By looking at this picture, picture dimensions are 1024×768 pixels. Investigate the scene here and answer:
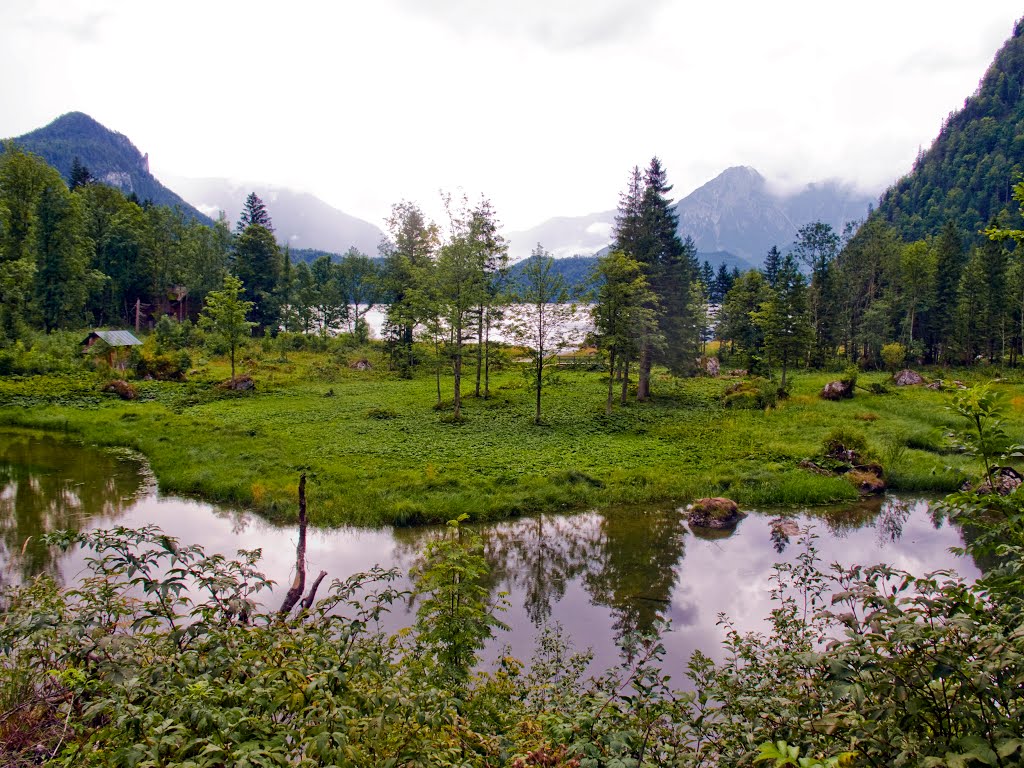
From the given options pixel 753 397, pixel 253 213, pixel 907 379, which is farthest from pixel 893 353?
pixel 253 213

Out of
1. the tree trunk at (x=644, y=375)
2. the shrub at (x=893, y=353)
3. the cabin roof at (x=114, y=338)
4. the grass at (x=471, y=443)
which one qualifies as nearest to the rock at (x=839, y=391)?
the grass at (x=471, y=443)

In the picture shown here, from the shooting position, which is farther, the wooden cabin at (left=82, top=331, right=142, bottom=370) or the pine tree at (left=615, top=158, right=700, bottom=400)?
the wooden cabin at (left=82, top=331, right=142, bottom=370)

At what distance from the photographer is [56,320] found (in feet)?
166

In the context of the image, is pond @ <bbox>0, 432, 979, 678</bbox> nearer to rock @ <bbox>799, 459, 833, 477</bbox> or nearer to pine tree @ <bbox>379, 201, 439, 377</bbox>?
rock @ <bbox>799, 459, 833, 477</bbox>

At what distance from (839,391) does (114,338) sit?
2142 inches

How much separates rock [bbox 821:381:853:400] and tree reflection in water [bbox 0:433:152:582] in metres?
37.8

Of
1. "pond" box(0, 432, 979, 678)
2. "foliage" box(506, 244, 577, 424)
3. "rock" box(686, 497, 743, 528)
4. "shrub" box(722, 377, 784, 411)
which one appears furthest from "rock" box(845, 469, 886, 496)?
"foliage" box(506, 244, 577, 424)

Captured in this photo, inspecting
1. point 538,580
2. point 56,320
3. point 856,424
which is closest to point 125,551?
point 538,580

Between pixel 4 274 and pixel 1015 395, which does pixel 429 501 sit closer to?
pixel 1015 395

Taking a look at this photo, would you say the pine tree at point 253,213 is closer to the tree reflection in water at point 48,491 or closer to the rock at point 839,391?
the tree reflection in water at point 48,491

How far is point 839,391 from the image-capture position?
115 ft

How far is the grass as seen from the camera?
60.0 feet

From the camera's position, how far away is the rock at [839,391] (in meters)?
35.0

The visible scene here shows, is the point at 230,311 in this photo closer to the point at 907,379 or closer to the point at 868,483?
the point at 868,483
